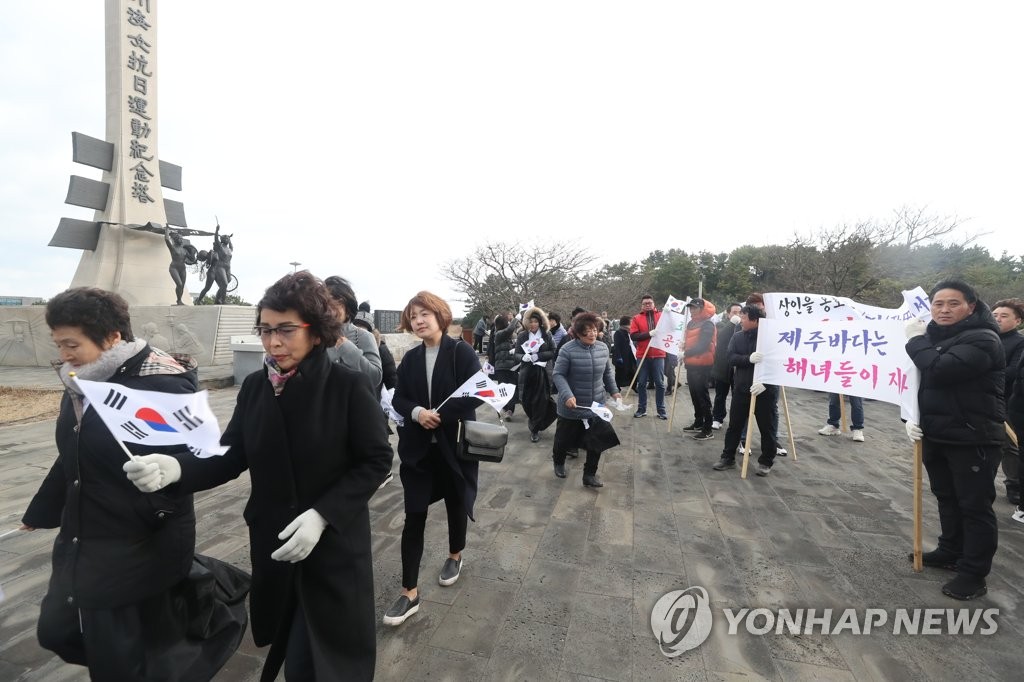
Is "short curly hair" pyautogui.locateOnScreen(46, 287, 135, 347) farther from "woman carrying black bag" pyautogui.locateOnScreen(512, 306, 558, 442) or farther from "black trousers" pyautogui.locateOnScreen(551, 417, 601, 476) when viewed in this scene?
"woman carrying black bag" pyautogui.locateOnScreen(512, 306, 558, 442)

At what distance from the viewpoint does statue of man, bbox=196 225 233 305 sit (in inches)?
627

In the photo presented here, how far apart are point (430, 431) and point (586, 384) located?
221 cm

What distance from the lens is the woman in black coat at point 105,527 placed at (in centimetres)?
164

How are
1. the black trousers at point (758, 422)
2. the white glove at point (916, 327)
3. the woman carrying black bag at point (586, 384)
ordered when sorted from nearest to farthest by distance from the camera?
the white glove at point (916, 327)
the woman carrying black bag at point (586, 384)
the black trousers at point (758, 422)

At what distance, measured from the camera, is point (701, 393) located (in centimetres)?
646

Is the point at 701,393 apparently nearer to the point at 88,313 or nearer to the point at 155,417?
the point at 155,417

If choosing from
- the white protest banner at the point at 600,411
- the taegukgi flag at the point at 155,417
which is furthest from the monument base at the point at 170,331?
the taegukgi flag at the point at 155,417

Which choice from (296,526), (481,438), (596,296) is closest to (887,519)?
(481,438)

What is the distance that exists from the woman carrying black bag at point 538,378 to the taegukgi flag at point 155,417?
480 centimetres

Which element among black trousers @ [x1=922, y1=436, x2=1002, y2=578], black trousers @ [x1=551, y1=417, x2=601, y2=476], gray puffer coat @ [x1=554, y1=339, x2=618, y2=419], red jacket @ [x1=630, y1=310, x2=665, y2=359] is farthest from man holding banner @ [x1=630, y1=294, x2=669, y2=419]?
black trousers @ [x1=922, y1=436, x2=1002, y2=578]

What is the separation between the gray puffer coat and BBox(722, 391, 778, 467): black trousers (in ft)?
5.32

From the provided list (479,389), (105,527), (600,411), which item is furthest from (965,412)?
(105,527)

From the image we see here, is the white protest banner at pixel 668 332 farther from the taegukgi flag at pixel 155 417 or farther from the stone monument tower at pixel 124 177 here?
the stone monument tower at pixel 124 177

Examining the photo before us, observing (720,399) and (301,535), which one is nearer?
(301,535)
